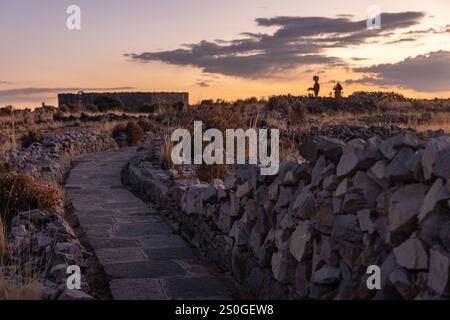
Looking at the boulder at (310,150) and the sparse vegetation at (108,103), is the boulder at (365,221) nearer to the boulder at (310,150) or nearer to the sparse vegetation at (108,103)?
the boulder at (310,150)

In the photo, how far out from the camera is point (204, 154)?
34.3ft

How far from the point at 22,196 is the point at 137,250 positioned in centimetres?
176

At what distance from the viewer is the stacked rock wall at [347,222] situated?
10.9ft

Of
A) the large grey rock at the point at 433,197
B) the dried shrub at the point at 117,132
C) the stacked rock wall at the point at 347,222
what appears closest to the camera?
the large grey rock at the point at 433,197

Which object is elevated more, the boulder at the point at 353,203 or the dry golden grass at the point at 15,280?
the boulder at the point at 353,203

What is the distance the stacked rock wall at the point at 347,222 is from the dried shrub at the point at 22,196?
271cm

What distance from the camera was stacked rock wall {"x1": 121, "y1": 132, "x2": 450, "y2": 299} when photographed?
10.9 feet

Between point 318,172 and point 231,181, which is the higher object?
point 318,172

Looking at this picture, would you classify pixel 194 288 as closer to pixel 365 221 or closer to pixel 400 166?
pixel 365 221

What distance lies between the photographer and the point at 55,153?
14.6m

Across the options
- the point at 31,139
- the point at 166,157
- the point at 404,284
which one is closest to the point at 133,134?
the point at 31,139

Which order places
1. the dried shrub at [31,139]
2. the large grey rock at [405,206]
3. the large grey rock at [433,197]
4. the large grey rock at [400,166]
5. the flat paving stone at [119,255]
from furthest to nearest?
the dried shrub at [31,139] → the flat paving stone at [119,255] → the large grey rock at [400,166] → the large grey rock at [405,206] → the large grey rock at [433,197]

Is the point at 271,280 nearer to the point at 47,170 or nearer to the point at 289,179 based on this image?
the point at 289,179

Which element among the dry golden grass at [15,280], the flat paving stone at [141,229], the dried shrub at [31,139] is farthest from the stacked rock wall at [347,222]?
the dried shrub at [31,139]
